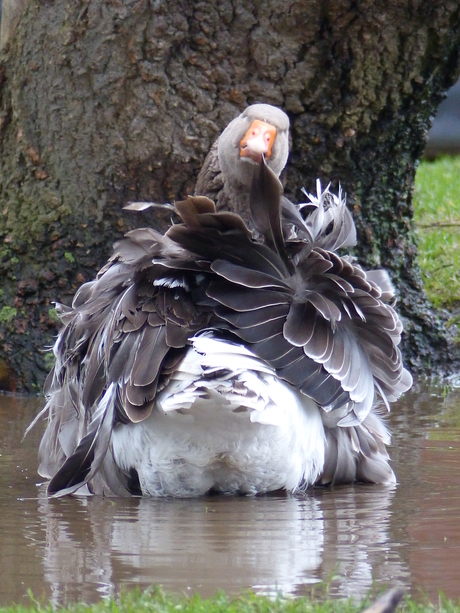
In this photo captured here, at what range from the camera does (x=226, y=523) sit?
11.1 feet

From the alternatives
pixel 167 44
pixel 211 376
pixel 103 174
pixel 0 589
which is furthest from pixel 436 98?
pixel 0 589

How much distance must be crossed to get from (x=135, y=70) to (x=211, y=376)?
2.71 m

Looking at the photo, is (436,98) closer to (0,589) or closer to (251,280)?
(251,280)

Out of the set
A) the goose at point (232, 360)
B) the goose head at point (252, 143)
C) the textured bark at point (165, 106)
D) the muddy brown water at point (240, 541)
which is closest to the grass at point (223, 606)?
the muddy brown water at point (240, 541)

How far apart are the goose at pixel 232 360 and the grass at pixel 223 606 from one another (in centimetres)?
101

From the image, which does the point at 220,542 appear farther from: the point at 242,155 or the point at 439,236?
the point at 439,236

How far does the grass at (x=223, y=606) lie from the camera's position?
2.37m

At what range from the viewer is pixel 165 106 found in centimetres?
566

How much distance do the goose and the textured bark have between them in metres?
1.75

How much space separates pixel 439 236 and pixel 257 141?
12.3 ft

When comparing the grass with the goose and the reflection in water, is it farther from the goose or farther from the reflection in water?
the goose

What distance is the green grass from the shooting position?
707 cm

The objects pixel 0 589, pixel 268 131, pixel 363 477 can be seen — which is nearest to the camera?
pixel 0 589

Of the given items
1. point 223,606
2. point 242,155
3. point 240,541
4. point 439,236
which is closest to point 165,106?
point 242,155
